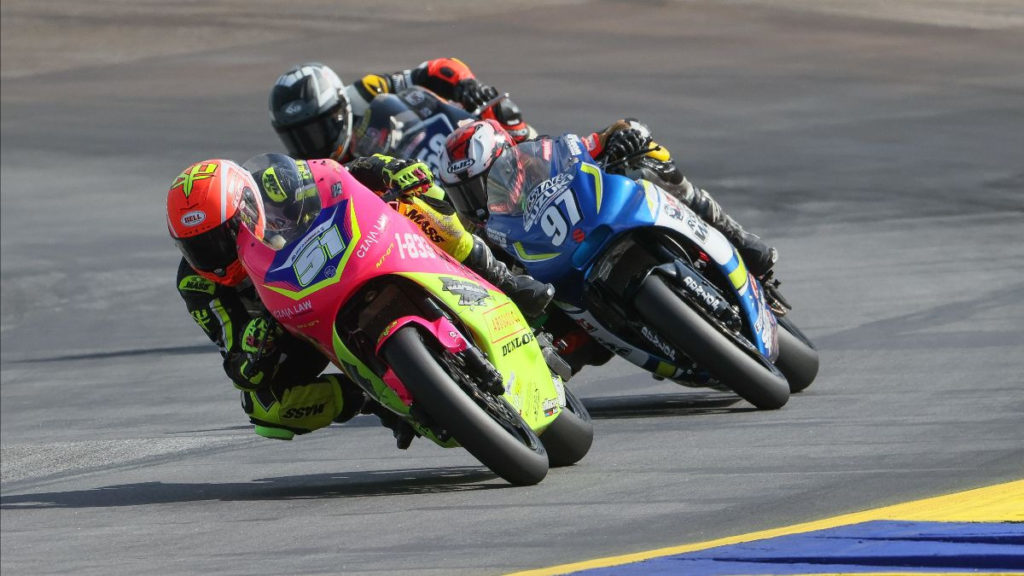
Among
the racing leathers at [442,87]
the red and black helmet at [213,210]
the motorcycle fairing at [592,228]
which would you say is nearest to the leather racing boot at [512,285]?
the motorcycle fairing at [592,228]

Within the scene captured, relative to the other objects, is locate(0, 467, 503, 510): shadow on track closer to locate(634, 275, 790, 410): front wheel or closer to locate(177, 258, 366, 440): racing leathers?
locate(177, 258, 366, 440): racing leathers

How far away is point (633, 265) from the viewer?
9.02 m

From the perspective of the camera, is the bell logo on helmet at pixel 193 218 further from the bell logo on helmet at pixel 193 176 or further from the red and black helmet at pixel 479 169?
the red and black helmet at pixel 479 169

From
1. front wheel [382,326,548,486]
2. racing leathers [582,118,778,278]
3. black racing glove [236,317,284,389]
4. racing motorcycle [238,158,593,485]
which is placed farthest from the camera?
racing leathers [582,118,778,278]

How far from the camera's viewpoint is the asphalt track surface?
7.41 meters

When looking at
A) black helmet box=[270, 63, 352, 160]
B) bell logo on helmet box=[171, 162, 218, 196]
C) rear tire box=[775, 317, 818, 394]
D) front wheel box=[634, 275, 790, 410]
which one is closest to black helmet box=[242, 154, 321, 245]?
bell logo on helmet box=[171, 162, 218, 196]

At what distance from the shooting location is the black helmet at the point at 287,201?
795cm

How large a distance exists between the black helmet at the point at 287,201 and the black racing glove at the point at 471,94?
5.27 meters

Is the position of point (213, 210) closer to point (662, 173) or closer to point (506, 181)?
point (506, 181)

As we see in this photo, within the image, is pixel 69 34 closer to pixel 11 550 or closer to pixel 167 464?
pixel 167 464

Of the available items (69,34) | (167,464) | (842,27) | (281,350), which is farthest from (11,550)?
(69,34)

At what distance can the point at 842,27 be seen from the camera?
84.6 feet

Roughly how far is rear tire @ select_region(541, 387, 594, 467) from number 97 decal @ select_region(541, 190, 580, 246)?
41.2 inches

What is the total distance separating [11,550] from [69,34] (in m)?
23.4
